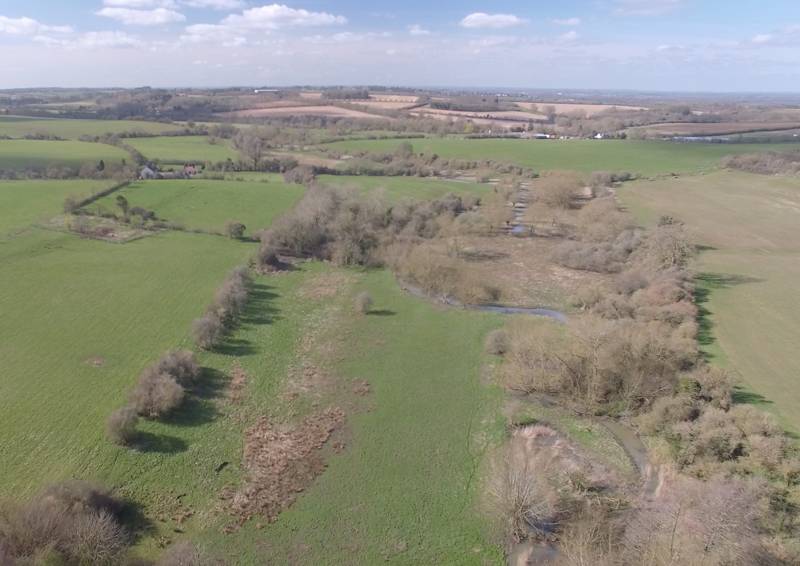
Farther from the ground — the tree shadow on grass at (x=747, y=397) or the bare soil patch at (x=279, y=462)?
the tree shadow on grass at (x=747, y=397)

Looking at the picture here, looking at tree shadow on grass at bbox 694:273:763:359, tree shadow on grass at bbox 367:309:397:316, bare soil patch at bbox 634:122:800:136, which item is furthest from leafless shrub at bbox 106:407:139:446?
bare soil patch at bbox 634:122:800:136

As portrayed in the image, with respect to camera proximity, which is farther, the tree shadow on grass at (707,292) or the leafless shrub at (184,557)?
the tree shadow on grass at (707,292)

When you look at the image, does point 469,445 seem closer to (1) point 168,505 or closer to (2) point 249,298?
(1) point 168,505

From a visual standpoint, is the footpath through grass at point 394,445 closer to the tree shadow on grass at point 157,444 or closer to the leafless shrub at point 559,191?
the tree shadow on grass at point 157,444

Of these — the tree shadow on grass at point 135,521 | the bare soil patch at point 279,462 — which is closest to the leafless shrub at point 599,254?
the bare soil patch at point 279,462

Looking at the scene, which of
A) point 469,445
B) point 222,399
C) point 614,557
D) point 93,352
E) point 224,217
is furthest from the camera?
point 224,217

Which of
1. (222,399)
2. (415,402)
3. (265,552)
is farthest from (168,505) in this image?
(415,402)
